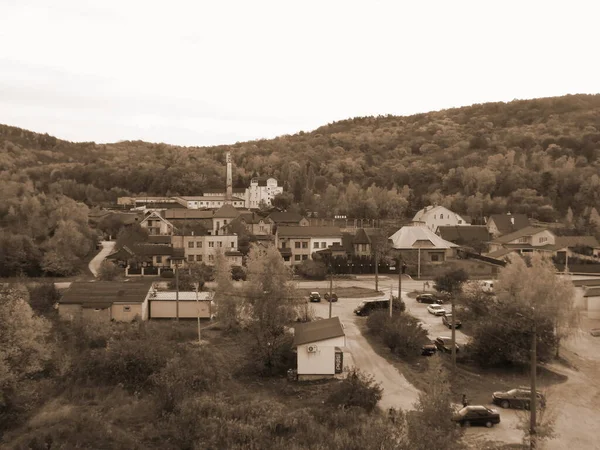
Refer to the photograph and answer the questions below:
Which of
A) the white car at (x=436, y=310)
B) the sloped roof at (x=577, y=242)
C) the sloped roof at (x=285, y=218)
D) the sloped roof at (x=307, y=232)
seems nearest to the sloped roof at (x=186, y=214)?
the sloped roof at (x=285, y=218)

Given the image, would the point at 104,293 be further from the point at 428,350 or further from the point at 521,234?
the point at 521,234

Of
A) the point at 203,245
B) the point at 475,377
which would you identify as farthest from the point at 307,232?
the point at 475,377

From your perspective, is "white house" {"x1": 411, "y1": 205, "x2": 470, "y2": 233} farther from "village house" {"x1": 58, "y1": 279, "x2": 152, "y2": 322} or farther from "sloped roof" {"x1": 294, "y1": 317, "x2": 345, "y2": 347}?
"sloped roof" {"x1": 294, "y1": 317, "x2": 345, "y2": 347}

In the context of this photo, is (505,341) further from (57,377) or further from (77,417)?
(57,377)

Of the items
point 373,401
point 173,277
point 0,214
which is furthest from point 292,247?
point 0,214

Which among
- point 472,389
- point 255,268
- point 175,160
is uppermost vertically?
point 175,160

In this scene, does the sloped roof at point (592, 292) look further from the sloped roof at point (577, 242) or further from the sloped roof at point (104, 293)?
the sloped roof at point (104, 293)
